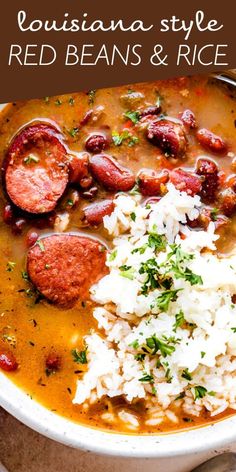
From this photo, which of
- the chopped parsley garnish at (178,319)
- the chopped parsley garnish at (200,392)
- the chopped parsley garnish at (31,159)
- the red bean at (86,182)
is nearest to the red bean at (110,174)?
the red bean at (86,182)

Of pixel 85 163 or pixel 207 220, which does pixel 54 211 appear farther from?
pixel 207 220

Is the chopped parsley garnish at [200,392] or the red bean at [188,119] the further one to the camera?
the red bean at [188,119]

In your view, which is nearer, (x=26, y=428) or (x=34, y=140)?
(x=34, y=140)

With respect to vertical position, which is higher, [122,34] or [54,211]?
[122,34]

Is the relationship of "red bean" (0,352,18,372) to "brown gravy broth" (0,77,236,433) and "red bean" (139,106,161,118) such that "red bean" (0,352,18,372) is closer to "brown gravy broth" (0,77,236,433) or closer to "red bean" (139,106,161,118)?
"brown gravy broth" (0,77,236,433)

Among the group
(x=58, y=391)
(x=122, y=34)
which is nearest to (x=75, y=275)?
(x=58, y=391)

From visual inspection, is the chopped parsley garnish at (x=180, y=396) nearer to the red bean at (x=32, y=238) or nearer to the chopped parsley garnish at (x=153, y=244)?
the chopped parsley garnish at (x=153, y=244)

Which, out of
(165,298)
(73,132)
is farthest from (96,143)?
(165,298)
